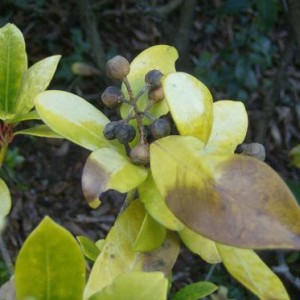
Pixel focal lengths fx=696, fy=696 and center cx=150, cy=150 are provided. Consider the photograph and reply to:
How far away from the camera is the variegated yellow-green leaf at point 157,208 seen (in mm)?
772

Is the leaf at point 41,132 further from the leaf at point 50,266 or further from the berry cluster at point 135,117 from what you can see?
the leaf at point 50,266

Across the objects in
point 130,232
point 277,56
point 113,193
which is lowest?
point 113,193

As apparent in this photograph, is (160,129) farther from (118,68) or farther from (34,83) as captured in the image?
(34,83)

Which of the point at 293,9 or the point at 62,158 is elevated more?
the point at 293,9

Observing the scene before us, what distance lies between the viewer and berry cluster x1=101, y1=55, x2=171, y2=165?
789 mm

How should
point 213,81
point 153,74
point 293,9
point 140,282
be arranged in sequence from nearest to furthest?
1. point 140,282
2. point 153,74
3. point 293,9
4. point 213,81

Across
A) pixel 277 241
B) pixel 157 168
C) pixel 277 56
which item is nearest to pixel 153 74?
pixel 157 168

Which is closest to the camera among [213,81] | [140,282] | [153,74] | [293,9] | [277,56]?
[140,282]

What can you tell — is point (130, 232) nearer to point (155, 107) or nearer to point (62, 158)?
point (155, 107)

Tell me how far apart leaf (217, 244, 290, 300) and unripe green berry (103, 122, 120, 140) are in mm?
178

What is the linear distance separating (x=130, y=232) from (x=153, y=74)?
192mm

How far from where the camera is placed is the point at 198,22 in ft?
9.20

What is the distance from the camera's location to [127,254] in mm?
824

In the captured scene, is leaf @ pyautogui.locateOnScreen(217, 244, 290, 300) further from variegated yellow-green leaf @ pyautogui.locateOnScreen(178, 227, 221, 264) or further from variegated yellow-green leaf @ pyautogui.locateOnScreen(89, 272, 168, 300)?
variegated yellow-green leaf @ pyautogui.locateOnScreen(89, 272, 168, 300)
